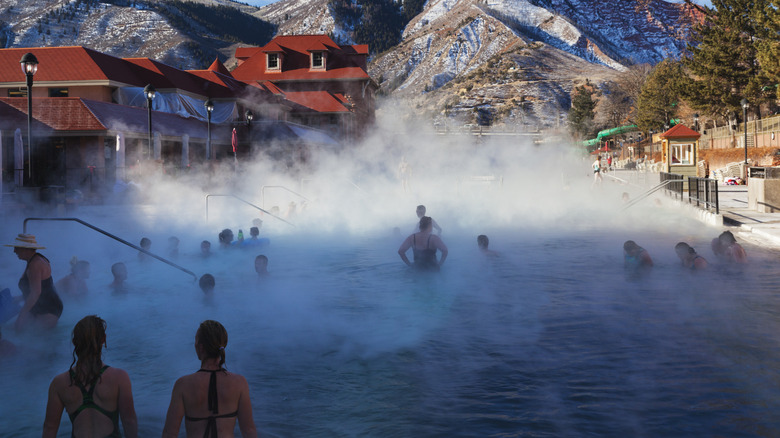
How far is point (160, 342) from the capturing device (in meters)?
8.15

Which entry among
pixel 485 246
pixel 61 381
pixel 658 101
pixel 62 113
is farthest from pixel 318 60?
pixel 61 381

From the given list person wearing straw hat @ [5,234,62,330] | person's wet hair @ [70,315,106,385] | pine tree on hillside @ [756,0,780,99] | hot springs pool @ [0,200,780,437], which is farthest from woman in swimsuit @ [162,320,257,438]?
pine tree on hillside @ [756,0,780,99]

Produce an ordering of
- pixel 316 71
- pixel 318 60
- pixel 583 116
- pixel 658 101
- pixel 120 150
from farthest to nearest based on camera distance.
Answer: pixel 583 116, pixel 658 101, pixel 318 60, pixel 316 71, pixel 120 150

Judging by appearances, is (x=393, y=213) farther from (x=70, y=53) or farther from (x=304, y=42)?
(x=304, y=42)

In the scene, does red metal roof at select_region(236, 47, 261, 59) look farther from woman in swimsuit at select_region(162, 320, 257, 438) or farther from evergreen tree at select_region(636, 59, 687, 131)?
woman in swimsuit at select_region(162, 320, 257, 438)

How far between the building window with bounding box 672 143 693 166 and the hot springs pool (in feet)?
37.4

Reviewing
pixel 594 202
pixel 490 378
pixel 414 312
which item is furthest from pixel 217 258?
pixel 594 202

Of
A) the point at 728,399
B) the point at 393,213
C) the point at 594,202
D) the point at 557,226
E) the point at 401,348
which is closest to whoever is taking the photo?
the point at 728,399

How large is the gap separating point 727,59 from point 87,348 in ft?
176

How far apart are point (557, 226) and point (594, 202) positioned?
726cm

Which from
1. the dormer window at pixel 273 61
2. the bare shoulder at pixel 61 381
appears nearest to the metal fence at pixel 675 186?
the bare shoulder at pixel 61 381

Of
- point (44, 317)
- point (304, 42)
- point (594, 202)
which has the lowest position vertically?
point (44, 317)

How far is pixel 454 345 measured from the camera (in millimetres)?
7605

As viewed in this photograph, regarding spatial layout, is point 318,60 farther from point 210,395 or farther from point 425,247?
point 210,395
